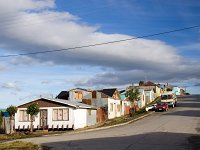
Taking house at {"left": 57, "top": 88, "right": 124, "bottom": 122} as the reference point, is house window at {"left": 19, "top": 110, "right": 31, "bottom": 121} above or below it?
below

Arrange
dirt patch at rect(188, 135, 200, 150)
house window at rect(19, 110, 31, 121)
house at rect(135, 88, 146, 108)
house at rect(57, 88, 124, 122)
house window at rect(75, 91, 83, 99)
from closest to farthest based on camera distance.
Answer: dirt patch at rect(188, 135, 200, 150) < house window at rect(19, 110, 31, 121) < house at rect(57, 88, 124, 122) < house window at rect(75, 91, 83, 99) < house at rect(135, 88, 146, 108)

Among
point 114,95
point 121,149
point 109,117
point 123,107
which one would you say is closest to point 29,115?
point 109,117

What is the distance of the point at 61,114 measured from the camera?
1762 inches

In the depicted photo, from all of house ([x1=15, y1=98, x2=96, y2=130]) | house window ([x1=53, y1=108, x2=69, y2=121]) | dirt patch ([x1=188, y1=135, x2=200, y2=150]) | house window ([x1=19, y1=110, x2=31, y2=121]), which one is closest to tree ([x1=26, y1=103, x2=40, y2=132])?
house ([x1=15, y1=98, x2=96, y2=130])

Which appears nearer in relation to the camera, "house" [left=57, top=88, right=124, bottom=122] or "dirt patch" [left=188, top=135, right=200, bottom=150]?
"dirt patch" [left=188, top=135, right=200, bottom=150]

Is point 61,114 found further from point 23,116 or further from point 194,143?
point 194,143

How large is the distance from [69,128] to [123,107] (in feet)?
81.2

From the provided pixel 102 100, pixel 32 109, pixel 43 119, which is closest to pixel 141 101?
pixel 102 100

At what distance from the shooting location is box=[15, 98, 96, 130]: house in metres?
44.2

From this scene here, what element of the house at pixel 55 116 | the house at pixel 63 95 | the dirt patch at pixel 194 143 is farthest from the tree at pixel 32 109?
the dirt patch at pixel 194 143

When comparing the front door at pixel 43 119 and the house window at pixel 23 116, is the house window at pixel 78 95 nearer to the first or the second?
the house window at pixel 23 116

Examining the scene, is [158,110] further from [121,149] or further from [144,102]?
[121,149]

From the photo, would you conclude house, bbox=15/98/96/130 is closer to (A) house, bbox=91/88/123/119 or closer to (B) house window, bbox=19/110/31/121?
(B) house window, bbox=19/110/31/121

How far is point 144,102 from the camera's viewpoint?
84812 millimetres
